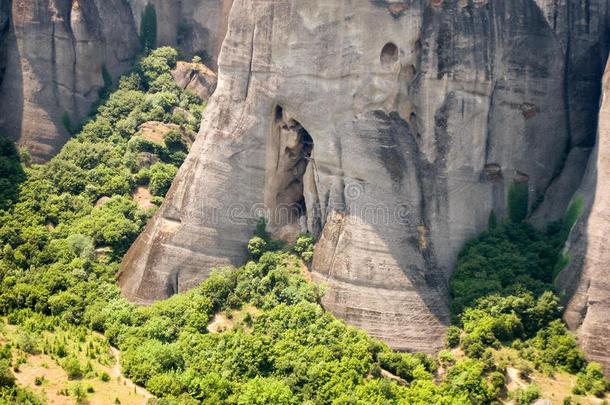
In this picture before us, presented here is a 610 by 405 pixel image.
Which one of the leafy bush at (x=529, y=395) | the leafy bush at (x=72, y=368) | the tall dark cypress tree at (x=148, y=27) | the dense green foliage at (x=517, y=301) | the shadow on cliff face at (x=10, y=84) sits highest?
the tall dark cypress tree at (x=148, y=27)

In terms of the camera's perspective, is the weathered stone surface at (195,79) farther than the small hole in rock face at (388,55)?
Yes

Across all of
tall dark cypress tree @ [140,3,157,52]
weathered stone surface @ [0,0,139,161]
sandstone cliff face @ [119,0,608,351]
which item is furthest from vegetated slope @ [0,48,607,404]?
tall dark cypress tree @ [140,3,157,52]

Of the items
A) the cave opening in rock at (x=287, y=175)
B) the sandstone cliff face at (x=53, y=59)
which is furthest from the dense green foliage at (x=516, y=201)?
the sandstone cliff face at (x=53, y=59)

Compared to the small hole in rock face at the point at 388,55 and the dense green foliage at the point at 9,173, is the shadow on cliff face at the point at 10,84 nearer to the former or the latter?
the dense green foliage at the point at 9,173

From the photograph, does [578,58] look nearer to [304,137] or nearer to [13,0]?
[304,137]

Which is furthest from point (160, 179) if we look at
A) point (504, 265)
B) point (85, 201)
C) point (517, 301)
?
point (517, 301)

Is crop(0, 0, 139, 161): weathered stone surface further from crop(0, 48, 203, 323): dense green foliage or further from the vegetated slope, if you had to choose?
the vegetated slope

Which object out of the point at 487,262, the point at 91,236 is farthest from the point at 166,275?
the point at 487,262
